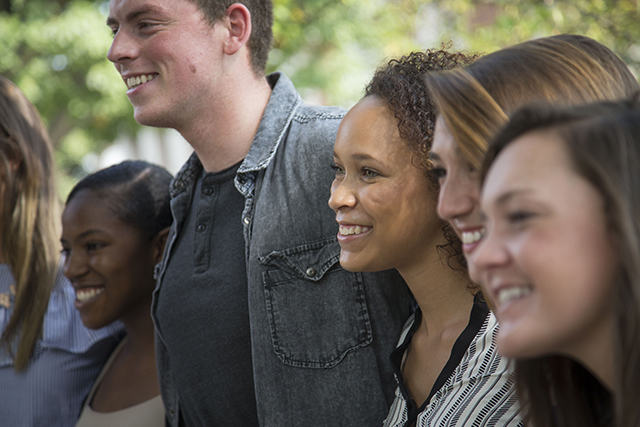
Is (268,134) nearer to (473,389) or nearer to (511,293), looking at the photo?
(473,389)

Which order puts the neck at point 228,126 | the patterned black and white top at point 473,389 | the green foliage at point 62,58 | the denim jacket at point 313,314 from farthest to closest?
the green foliage at point 62,58 → the neck at point 228,126 → the denim jacket at point 313,314 → the patterned black and white top at point 473,389

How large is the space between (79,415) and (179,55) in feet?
6.12

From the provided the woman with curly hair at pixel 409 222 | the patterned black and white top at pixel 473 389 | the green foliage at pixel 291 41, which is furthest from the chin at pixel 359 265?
the green foliage at pixel 291 41

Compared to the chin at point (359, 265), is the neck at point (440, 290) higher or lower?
lower

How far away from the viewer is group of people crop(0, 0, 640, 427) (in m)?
1.08

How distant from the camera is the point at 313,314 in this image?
7.41 ft

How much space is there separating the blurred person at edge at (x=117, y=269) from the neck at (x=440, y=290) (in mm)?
1486

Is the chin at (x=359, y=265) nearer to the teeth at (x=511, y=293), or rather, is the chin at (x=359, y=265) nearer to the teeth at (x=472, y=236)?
the teeth at (x=472, y=236)

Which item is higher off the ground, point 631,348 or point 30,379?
point 30,379

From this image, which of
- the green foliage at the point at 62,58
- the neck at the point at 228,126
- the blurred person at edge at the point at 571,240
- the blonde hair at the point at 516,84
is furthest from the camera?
the green foliage at the point at 62,58

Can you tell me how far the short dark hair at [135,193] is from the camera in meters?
3.06

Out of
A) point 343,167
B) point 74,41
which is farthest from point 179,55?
point 74,41

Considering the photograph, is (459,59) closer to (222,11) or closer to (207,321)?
(222,11)

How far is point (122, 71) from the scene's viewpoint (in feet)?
8.82
